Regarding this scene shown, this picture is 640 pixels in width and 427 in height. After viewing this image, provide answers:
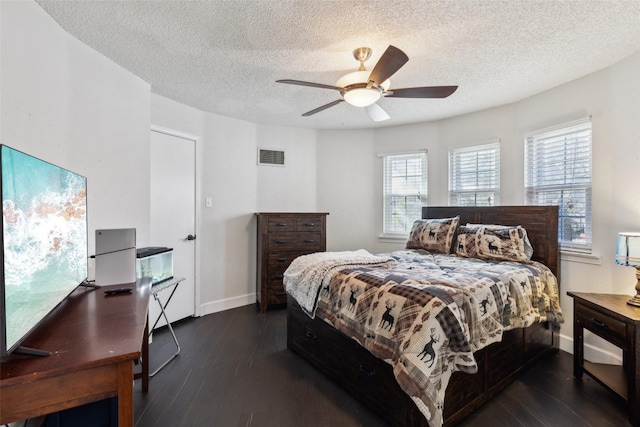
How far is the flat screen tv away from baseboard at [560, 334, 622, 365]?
3624 mm

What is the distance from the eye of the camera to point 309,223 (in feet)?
12.1

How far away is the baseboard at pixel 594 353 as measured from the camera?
2.25 m

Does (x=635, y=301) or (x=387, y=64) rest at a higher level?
(x=387, y=64)

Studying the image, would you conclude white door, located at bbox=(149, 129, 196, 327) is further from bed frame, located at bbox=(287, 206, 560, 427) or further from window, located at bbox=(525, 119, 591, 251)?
window, located at bbox=(525, 119, 591, 251)

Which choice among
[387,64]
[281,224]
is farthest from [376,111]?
[281,224]

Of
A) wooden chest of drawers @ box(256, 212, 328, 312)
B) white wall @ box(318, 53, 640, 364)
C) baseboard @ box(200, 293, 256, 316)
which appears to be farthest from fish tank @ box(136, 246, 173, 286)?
white wall @ box(318, 53, 640, 364)

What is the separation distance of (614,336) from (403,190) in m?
2.66

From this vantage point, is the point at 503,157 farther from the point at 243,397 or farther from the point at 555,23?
the point at 243,397

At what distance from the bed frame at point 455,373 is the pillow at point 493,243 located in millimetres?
219

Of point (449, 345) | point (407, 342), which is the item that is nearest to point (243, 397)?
point (407, 342)

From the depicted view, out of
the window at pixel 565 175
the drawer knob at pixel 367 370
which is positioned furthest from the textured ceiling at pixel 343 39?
the drawer knob at pixel 367 370

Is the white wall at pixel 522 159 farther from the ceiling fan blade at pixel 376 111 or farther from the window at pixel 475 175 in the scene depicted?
the ceiling fan blade at pixel 376 111

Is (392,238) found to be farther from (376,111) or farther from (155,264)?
(155,264)

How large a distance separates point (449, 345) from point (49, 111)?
2.69m
